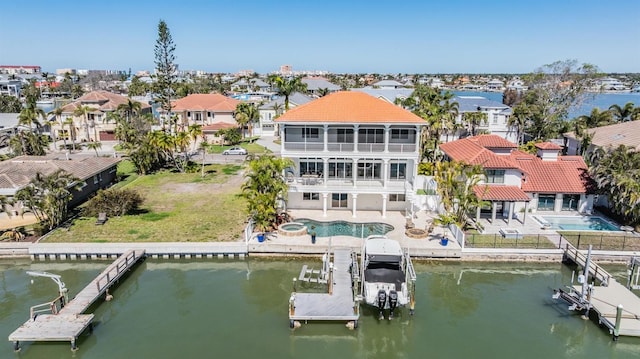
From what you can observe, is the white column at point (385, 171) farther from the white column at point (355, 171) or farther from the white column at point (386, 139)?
the white column at point (355, 171)

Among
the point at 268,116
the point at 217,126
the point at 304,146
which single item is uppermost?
the point at 268,116

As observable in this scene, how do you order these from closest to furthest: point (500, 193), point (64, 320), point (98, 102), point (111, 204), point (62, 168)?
point (64, 320) → point (500, 193) → point (111, 204) → point (62, 168) → point (98, 102)

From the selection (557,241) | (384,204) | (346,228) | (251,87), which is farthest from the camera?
(251,87)

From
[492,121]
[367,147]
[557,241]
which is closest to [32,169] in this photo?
[367,147]

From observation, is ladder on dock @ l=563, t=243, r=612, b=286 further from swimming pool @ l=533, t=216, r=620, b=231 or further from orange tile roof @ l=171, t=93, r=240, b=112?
orange tile roof @ l=171, t=93, r=240, b=112

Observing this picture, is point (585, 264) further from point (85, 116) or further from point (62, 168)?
point (85, 116)

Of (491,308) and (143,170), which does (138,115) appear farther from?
(491,308)
